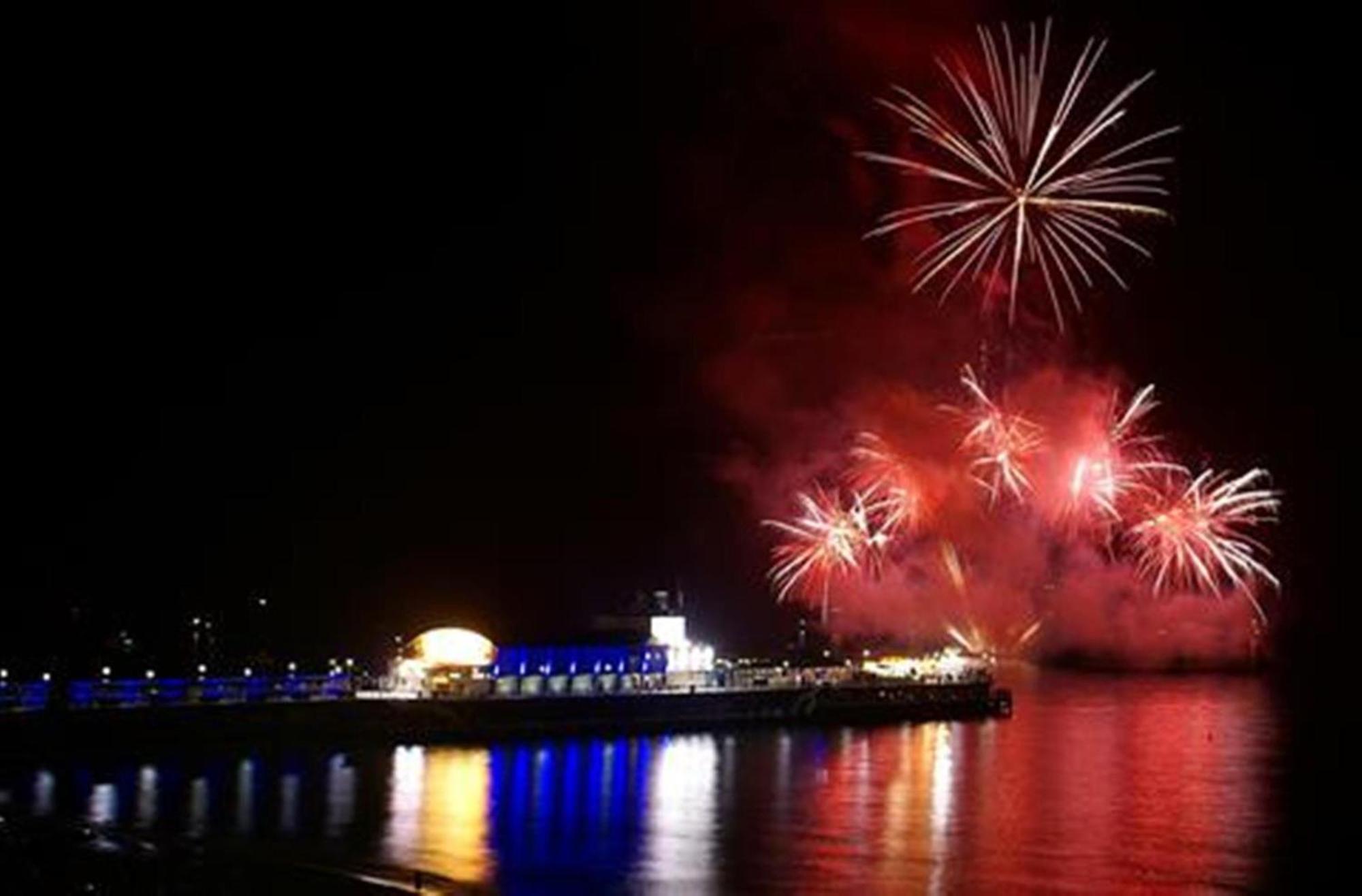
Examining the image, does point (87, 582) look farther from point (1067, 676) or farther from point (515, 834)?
point (1067, 676)

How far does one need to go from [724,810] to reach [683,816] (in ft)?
4.09

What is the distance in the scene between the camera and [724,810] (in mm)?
34406

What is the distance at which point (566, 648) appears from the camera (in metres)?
51.1

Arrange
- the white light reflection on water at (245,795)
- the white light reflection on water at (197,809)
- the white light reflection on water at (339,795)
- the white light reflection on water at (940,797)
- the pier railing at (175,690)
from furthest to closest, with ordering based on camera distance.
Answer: the pier railing at (175,690) → the white light reflection on water at (339,795) → the white light reflection on water at (245,795) → the white light reflection on water at (940,797) → the white light reflection on water at (197,809)

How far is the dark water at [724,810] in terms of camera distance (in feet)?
90.7

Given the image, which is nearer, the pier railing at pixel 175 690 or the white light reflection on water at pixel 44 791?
the white light reflection on water at pixel 44 791

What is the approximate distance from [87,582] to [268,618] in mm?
6243

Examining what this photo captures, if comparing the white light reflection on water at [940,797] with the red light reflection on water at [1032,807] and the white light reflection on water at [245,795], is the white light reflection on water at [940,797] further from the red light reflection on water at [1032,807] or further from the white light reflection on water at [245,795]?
the white light reflection on water at [245,795]

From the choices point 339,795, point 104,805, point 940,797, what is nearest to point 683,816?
point 339,795

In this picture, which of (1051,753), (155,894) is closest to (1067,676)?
(1051,753)

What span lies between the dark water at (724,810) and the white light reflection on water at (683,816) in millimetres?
79

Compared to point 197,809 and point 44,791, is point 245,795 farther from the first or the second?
point 44,791

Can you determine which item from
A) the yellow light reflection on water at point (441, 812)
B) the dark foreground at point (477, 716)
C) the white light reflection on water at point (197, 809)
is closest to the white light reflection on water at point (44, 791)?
the white light reflection on water at point (197, 809)

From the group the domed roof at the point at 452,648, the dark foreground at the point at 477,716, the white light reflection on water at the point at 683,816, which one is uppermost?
the domed roof at the point at 452,648
